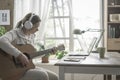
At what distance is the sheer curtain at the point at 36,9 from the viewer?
4863 millimetres

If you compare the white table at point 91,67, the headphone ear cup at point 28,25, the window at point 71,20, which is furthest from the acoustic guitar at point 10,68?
the window at point 71,20

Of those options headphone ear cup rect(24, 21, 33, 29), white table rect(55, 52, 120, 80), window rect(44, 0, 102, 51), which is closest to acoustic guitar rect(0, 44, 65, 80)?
headphone ear cup rect(24, 21, 33, 29)

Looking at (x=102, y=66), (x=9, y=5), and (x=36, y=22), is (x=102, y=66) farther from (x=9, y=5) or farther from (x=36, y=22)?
(x=9, y=5)

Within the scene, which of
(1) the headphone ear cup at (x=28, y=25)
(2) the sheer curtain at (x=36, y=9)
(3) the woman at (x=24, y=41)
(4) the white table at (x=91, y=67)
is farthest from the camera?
(2) the sheer curtain at (x=36, y=9)

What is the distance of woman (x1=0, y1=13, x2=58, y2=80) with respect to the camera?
279cm

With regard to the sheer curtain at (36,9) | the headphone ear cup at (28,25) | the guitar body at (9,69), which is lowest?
the guitar body at (9,69)

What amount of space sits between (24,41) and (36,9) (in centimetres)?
186

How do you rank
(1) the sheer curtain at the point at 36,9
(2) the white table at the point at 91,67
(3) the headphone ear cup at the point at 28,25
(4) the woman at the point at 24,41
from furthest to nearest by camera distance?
(1) the sheer curtain at the point at 36,9, (3) the headphone ear cup at the point at 28,25, (4) the woman at the point at 24,41, (2) the white table at the point at 91,67

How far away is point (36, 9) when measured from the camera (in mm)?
4863

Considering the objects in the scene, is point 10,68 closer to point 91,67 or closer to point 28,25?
point 28,25

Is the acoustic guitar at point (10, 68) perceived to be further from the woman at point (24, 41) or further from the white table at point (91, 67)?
the white table at point (91, 67)

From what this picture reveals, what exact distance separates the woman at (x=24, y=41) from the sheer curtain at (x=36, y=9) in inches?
63.2

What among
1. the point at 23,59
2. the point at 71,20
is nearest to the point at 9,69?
the point at 23,59

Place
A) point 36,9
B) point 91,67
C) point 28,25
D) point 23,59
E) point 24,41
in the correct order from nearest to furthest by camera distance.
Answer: point 91,67 → point 23,59 → point 28,25 → point 24,41 → point 36,9
